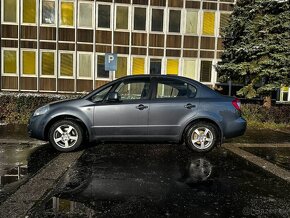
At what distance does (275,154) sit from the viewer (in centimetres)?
773

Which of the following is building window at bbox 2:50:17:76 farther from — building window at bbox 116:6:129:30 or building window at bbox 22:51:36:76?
building window at bbox 116:6:129:30

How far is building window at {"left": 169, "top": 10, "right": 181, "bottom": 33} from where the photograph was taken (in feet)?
80.6

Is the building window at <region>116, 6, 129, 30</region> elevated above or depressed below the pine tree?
above

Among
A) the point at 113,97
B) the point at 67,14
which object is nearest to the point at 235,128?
the point at 113,97

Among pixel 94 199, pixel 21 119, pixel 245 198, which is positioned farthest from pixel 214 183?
pixel 21 119

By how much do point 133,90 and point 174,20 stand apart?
18.2 meters

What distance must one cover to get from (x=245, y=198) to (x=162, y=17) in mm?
21347

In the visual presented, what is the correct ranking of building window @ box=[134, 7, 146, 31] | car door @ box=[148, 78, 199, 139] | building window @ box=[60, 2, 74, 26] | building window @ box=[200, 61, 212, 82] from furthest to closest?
building window @ box=[200, 61, 212, 82], building window @ box=[134, 7, 146, 31], building window @ box=[60, 2, 74, 26], car door @ box=[148, 78, 199, 139]

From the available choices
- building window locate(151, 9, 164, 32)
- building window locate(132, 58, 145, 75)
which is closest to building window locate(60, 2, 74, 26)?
building window locate(132, 58, 145, 75)

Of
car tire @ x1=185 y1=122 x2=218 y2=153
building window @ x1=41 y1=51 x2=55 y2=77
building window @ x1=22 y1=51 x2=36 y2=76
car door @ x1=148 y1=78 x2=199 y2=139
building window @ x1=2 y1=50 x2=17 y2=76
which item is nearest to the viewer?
car door @ x1=148 y1=78 x2=199 y2=139

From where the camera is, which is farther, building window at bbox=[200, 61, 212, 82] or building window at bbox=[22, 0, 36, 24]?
building window at bbox=[200, 61, 212, 82]

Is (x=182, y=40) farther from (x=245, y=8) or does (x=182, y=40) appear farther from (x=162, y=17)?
(x=245, y=8)

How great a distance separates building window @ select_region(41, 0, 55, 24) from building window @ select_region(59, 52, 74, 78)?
2.45 m

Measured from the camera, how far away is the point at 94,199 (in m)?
4.40
